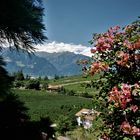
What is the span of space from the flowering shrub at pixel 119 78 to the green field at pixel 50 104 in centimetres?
7424

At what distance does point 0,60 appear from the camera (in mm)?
3568

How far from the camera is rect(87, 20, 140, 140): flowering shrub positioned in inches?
290

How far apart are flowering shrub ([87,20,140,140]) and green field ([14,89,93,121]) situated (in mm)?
74236

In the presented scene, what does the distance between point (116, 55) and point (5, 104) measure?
11.9 feet

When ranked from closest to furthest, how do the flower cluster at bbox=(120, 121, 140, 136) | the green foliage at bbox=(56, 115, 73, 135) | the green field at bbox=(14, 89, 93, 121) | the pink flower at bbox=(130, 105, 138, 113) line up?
1. the flower cluster at bbox=(120, 121, 140, 136)
2. the pink flower at bbox=(130, 105, 138, 113)
3. the green foliage at bbox=(56, 115, 73, 135)
4. the green field at bbox=(14, 89, 93, 121)

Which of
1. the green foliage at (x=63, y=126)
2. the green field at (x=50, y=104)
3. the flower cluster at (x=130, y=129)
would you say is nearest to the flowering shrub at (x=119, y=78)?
the flower cluster at (x=130, y=129)

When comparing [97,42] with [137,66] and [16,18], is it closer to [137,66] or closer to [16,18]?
[137,66]

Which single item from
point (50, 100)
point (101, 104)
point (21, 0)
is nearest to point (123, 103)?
point (101, 104)

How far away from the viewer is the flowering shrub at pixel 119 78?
7363mm

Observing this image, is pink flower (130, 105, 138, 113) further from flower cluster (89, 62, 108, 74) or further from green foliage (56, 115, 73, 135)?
green foliage (56, 115, 73, 135)

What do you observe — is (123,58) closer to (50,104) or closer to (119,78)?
(119,78)

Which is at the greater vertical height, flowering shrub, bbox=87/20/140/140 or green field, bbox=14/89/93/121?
flowering shrub, bbox=87/20/140/140

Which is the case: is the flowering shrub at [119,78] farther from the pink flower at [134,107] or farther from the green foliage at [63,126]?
the green foliage at [63,126]

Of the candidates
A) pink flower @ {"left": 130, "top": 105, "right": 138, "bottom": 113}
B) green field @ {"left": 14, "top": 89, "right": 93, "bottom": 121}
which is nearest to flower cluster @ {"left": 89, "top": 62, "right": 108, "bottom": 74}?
pink flower @ {"left": 130, "top": 105, "right": 138, "bottom": 113}
